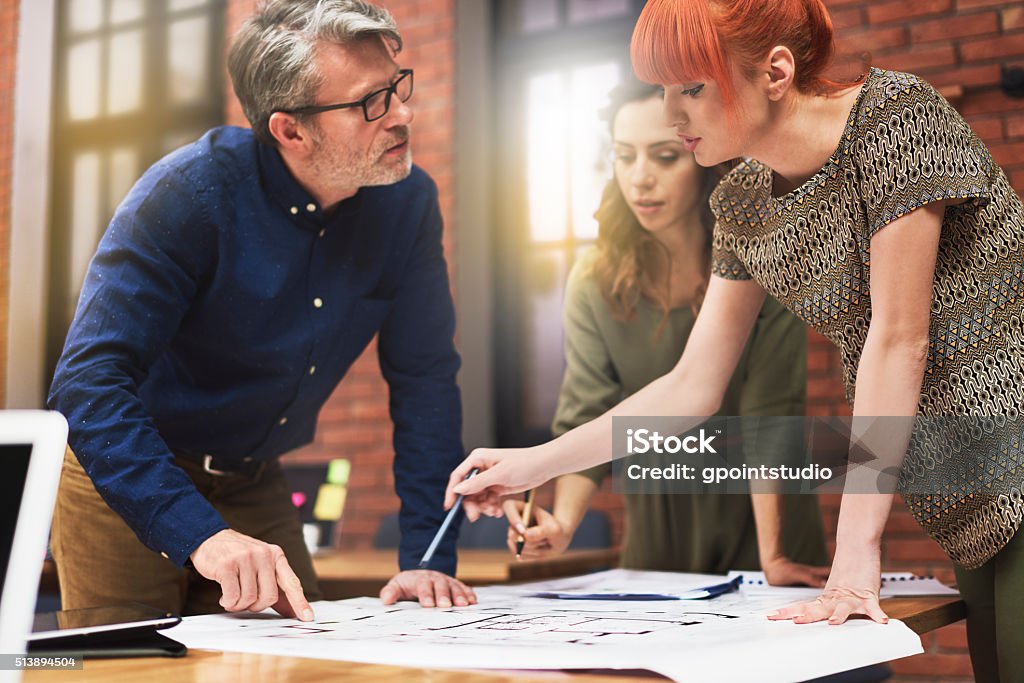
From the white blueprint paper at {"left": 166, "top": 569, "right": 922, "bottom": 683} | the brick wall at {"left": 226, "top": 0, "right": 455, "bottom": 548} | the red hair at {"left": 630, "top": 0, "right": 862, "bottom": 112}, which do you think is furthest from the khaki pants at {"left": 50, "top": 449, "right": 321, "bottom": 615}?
the brick wall at {"left": 226, "top": 0, "right": 455, "bottom": 548}

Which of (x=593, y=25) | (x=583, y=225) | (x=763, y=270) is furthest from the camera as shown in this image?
(x=593, y=25)

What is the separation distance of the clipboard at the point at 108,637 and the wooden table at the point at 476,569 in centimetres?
123

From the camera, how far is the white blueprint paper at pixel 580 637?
81cm

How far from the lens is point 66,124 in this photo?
4.12 m

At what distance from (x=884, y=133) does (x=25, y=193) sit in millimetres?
3730

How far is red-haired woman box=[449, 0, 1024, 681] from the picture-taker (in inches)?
44.2

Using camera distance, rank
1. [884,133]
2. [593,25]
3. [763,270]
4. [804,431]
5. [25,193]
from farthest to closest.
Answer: [25,193], [593,25], [804,431], [763,270], [884,133]

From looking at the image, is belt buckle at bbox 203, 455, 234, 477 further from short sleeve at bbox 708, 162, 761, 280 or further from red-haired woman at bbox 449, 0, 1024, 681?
short sleeve at bbox 708, 162, 761, 280

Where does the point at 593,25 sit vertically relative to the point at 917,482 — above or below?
above

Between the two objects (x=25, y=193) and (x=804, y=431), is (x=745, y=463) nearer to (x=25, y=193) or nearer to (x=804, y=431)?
(x=804, y=431)

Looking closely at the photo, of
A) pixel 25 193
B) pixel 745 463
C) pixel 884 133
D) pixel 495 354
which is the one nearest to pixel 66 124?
pixel 25 193

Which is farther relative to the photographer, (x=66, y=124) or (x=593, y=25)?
(x=66, y=124)

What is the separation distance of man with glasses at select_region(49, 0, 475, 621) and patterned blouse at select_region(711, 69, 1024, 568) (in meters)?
0.60

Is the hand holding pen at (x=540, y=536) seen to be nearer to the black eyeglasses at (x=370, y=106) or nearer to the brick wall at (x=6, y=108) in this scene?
the black eyeglasses at (x=370, y=106)
